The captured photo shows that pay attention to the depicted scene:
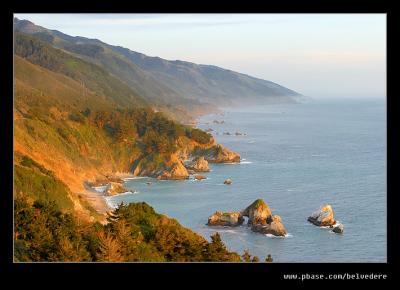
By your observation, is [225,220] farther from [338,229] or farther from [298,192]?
[298,192]

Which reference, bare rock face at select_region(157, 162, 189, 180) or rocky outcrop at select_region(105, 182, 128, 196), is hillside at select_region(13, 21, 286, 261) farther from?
rocky outcrop at select_region(105, 182, 128, 196)

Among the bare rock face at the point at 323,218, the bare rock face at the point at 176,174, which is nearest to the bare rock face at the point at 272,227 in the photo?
the bare rock face at the point at 323,218

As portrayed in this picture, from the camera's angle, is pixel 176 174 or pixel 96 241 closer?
pixel 96 241

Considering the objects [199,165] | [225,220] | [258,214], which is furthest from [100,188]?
[258,214]
